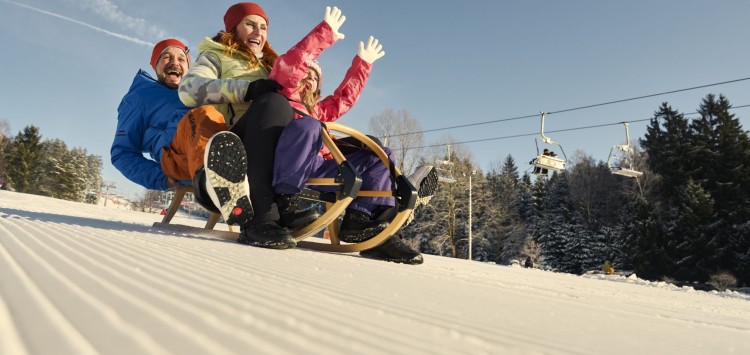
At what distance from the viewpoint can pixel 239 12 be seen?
222cm

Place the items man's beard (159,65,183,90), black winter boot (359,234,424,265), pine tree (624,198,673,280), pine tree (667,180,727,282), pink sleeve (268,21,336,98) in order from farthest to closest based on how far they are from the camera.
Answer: pine tree (624,198,673,280) → pine tree (667,180,727,282) → man's beard (159,65,183,90) → black winter boot (359,234,424,265) → pink sleeve (268,21,336,98)

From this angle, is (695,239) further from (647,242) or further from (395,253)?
(395,253)

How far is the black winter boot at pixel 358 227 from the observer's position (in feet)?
6.24

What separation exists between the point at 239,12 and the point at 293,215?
3.91ft

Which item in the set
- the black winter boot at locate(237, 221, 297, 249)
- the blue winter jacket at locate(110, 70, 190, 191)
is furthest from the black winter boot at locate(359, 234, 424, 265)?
the blue winter jacket at locate(110, 70, 190, 191)

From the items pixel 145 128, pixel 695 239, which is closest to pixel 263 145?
pixel 145 128

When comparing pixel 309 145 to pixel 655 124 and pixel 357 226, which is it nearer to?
pixel 357 226

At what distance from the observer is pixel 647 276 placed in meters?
20.5

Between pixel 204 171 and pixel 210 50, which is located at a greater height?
pixel 210 50

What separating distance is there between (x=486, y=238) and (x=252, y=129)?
2625 centimetres

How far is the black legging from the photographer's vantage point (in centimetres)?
159

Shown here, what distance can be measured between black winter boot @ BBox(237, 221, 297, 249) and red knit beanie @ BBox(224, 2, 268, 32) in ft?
3.96

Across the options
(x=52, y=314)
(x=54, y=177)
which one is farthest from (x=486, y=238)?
(x=54, y=177)

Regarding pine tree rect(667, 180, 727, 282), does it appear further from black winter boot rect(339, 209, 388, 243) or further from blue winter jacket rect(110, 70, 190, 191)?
blue winter jacket rect(110, 70, 190, 191)
